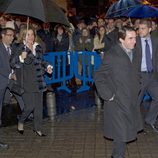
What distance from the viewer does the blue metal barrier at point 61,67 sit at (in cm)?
1294

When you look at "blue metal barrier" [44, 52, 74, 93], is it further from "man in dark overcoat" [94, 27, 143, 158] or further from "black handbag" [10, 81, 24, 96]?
"man in dark overcoat" [94, 27, 143, 158]

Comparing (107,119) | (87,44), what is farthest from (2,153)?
(87,44)

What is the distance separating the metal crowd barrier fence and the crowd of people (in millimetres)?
1098

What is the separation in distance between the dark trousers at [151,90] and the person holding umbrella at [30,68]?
5.59 feet

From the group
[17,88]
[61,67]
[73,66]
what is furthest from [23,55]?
[73,66]

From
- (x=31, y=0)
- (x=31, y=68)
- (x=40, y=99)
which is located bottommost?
(x=40, y=99)

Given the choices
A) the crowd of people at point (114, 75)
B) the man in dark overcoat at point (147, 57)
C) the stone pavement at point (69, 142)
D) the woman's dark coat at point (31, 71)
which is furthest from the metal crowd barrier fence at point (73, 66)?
the woman's dark coat at point (31, 71)

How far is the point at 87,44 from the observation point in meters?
14.6

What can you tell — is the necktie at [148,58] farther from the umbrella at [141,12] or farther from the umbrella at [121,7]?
the umbrella at [121,7]

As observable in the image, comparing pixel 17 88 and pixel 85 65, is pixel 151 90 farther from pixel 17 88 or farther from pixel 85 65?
pixel 85 65

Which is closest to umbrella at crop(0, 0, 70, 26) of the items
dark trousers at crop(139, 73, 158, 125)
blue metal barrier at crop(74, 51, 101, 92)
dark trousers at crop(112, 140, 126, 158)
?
dark trousers at crop(139, 73, 158, 125)

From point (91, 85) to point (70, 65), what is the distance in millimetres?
893

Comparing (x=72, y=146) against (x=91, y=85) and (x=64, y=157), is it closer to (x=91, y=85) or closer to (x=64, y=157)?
(x=64, y=157)

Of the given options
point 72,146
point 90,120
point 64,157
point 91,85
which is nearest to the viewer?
point 64,157
